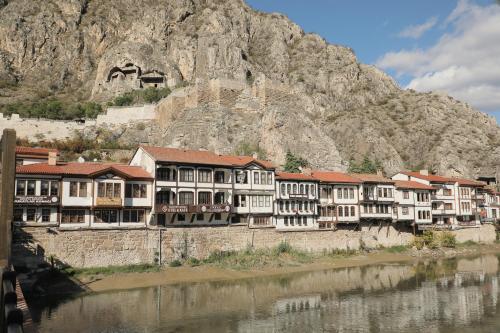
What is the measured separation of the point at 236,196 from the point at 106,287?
1997 cm

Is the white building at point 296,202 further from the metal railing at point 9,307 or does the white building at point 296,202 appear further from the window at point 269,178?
the metal railing at point 9,307

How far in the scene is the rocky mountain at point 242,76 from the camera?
299ft

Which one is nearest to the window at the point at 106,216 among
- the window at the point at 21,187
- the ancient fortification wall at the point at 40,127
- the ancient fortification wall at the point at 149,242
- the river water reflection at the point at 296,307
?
the ancient fortification wall at the point at 149,242

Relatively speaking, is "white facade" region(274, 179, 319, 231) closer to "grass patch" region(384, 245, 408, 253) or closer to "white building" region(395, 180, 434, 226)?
"grass patch" region(384, 245, 408, 253)

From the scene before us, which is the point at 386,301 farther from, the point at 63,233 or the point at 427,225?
the point at 427,225

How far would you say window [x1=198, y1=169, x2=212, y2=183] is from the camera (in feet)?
170

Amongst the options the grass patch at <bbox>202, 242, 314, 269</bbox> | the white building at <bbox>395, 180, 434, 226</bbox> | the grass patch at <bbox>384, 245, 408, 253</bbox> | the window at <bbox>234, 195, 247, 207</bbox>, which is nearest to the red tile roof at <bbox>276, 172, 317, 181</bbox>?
the window at <bbox>234, 195, 247, 207</bbox>

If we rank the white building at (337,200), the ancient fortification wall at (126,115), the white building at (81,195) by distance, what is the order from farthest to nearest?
the ancient fortification wall at (126,115) < the white building at (337,200) < the white building at (81,195)

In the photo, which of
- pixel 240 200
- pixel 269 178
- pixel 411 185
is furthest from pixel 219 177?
pixel 411 185

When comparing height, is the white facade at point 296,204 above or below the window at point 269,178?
below

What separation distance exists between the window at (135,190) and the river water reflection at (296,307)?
1085 cm

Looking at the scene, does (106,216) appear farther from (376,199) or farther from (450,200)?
(450,200)

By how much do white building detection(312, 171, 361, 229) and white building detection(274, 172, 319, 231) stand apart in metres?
1.50

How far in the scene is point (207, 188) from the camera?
52219mm
